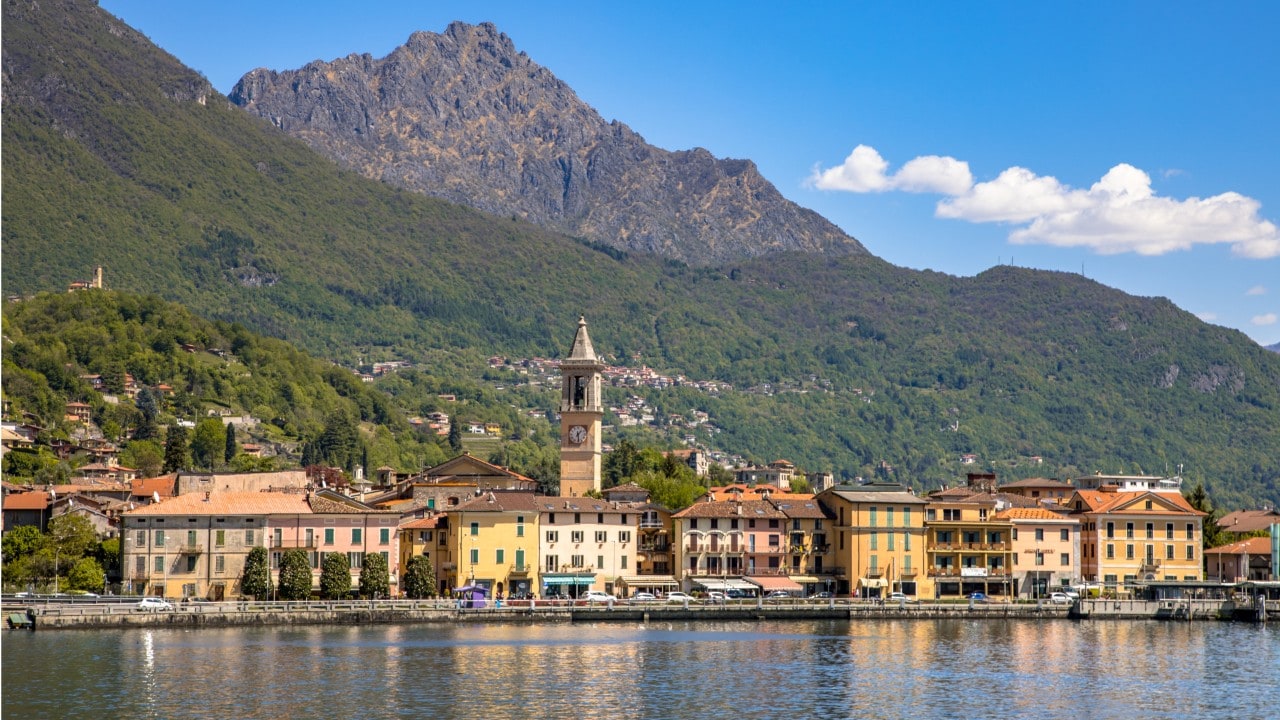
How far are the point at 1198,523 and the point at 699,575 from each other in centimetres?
3342

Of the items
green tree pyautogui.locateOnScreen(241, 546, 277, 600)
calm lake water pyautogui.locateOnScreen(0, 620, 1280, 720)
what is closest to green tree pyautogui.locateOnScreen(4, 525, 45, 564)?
green tree pyautogui.locateOnScreen(241, 546, 277, 600)

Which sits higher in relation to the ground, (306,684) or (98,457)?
(98,457)

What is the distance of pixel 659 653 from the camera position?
84.6 meters

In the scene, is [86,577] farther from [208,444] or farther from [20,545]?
[208,444]

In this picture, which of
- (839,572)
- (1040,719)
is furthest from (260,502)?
(1040,719)

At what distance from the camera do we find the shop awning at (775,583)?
377ft

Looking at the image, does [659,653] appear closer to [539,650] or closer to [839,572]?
[539,650]

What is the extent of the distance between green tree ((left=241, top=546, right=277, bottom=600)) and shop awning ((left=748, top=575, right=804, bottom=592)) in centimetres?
2971

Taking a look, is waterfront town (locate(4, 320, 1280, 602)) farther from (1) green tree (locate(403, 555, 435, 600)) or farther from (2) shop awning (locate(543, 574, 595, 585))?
(1) green tree (locate(403, 555, 435, 600))

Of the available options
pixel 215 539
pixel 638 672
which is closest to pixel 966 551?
pixel 215 539

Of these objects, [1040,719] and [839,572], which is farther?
[839,572]

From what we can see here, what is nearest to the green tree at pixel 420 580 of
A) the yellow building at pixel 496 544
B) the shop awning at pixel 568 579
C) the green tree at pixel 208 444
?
the yellow building at pixel 496 544

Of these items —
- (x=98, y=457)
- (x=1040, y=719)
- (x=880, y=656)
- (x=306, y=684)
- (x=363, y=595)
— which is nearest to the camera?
Result: (x=1040, y=719)

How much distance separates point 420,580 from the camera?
107m
